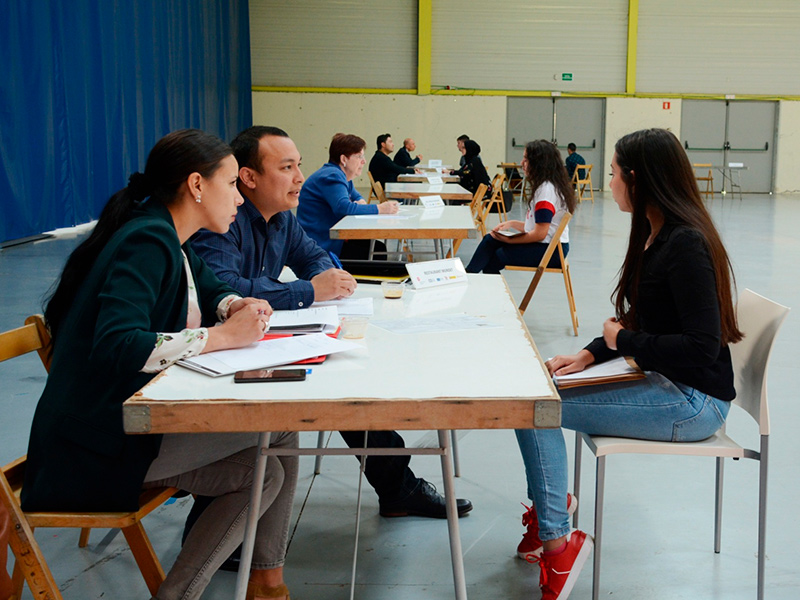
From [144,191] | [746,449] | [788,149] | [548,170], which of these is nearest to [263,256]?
[144,191]

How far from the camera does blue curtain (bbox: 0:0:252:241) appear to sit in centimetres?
666

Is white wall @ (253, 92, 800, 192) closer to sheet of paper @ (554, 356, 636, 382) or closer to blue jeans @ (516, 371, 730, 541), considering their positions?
sheet of paper @ (554, 356, 636, 382)

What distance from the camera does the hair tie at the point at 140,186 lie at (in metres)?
1.52

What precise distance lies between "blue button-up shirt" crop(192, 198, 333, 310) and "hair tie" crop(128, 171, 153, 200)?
0.55 metres

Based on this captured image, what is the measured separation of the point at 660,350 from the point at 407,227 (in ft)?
7.61

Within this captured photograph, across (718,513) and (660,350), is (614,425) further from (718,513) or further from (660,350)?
(718,513)

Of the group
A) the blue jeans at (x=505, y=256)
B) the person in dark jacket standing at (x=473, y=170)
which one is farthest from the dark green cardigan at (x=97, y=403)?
the person in dark jacket standing at (x=473, y=170)

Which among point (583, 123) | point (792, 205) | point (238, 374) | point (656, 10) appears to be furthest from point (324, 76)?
point (238, 374)

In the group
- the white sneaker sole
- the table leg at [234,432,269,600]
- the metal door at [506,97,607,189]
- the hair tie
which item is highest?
the metal door at [506,97,607,189]

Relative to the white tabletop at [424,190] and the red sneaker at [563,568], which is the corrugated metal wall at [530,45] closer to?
the white tabletop at [424,190]

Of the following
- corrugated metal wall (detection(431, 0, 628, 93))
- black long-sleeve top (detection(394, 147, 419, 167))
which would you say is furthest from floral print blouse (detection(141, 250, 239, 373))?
corrugated metal wall (detection(431, 0, 628, 93))

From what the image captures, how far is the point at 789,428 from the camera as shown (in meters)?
2.76

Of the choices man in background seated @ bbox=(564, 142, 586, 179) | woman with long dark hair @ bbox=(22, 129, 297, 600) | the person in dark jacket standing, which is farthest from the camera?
man in background seated @ bbox=(564, 142, 586, 179)

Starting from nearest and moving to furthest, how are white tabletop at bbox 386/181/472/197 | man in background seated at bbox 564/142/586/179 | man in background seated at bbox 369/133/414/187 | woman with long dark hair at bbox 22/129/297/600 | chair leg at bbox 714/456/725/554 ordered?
woman with long dark hair at bbox 22/129/297/600 → chair leg at bbox 714/456/725/554 → white tabletop at bbox 386/181/472/197 → man in background seated at bbox 369/133/414/187 → man in background seated at bbox 564/142/586/179
